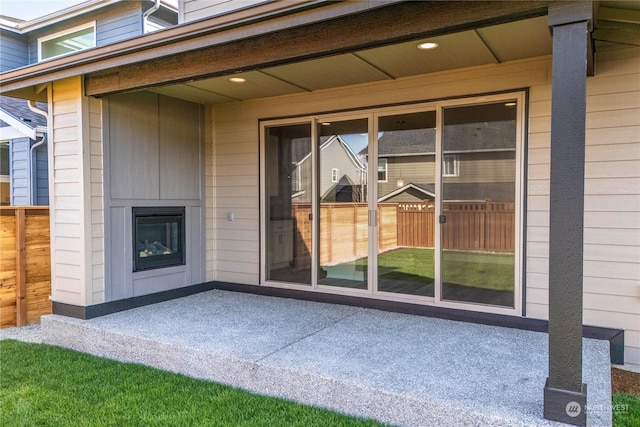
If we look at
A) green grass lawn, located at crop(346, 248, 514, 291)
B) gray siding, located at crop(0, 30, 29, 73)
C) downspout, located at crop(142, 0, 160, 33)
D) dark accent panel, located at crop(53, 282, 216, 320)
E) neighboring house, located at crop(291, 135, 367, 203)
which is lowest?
dark accent panel, located at crop(53, 282, 216, 320)

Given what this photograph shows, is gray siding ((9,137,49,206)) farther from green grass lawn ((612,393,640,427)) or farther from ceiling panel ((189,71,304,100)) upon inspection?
green grass lawn ((612,393,640,427))

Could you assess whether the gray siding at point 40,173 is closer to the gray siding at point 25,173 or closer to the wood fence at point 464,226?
the gray siding at point 25,173

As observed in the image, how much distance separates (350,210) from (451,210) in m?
1.10

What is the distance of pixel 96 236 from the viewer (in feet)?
14.5

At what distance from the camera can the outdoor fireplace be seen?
15.9ft

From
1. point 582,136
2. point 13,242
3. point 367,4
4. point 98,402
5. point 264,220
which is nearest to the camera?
point 582,136

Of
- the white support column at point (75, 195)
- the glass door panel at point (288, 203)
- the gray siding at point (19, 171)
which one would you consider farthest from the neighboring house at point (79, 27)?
the glass door panel at point (288, 203)

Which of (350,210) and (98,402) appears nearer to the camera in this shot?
(98,402)

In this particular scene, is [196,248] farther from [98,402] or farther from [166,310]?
[98,402]

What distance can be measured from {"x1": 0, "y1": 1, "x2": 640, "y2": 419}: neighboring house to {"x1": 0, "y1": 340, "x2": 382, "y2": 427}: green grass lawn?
0.96 m

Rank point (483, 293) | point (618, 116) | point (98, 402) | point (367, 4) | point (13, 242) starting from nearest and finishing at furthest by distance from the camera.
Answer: point (367, 4) < point (98, 402) < point (618, 116) < point (483, 293) < point (13, 242)

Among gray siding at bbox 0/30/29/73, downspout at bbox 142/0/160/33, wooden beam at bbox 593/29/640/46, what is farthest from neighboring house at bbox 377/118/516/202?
gray siding at bbox 0/30/29/73

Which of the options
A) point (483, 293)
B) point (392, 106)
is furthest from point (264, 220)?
point (483, 293)

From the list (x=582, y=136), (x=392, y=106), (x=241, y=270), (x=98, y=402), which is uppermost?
(x=392, y=106)
